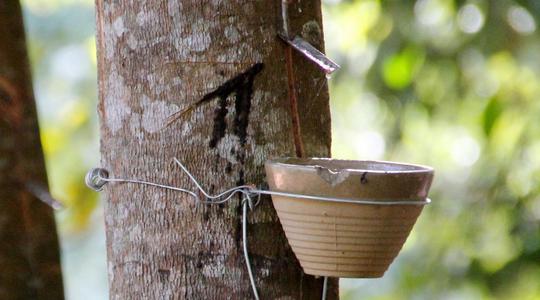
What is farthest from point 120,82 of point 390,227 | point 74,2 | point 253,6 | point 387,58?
point 74,2

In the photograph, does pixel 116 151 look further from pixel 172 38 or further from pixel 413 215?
pixel 413 215

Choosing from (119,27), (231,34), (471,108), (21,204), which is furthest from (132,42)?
(471,108)

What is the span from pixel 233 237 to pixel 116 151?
0.78 ft

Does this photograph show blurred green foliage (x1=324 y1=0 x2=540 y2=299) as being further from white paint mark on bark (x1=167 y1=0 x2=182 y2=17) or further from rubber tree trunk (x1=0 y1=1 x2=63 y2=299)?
white paint mark on bark (x1=167 y1=0 x2=182 y2=17)

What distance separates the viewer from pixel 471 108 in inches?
166

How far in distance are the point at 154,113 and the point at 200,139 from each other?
0.28ft

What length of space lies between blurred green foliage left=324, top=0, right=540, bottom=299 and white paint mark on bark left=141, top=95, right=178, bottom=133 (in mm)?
2013

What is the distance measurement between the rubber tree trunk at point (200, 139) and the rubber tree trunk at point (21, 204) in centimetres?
79

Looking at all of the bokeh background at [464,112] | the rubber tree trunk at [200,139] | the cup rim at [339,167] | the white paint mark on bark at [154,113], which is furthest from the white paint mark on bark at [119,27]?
the bokeh background at [464,112]

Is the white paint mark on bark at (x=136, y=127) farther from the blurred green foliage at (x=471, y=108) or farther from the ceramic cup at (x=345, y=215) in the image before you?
the blurred green foliage at (x=471, y=108)

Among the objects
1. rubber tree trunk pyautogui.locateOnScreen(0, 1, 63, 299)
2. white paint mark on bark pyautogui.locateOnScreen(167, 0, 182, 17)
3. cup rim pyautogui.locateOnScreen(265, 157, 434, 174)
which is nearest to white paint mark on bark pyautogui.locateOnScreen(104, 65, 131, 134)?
white paint mark on bark pyautogui.locateOnScreen(167, 0, 182, 17)

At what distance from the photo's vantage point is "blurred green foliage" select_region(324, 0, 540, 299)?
3.59 metres

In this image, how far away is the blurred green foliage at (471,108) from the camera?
11.8 ft

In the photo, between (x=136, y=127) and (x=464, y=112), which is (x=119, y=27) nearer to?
(x=136, y=127)
